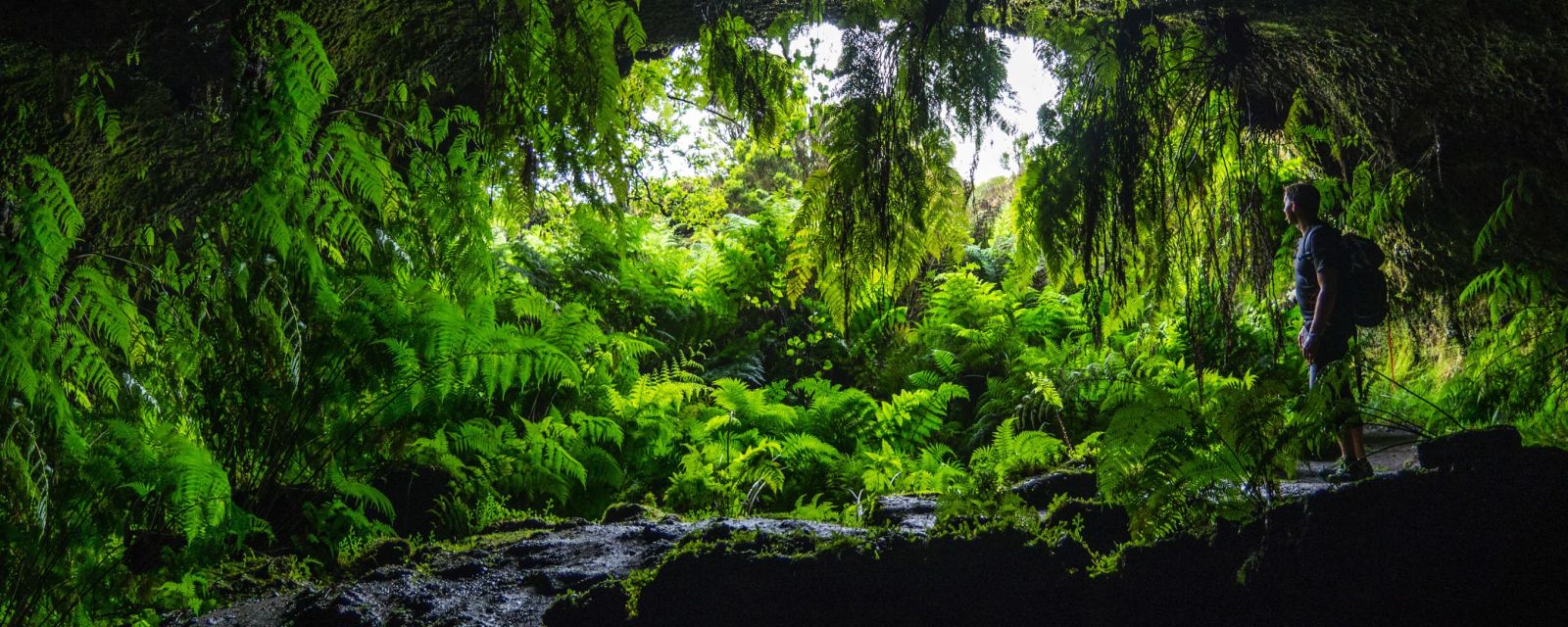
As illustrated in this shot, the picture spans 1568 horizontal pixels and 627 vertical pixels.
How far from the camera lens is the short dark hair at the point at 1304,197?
4.02 metres

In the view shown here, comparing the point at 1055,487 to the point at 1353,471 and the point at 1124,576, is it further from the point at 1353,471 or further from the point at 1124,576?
the point at 1124,576

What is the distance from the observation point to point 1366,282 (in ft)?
13.0

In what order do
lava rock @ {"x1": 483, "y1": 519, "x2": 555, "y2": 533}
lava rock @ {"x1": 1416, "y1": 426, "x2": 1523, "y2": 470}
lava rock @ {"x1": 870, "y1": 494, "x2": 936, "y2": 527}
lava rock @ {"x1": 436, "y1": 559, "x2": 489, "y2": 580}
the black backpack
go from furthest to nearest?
1. the black backpack
2. lava rock @ {"x1": 483, "y1": 519, "x2": 555, "y2": 533}
3. lava rock @ {"x1": 870, "y1": 494, "x2": 936, "y2": 527}
4. lava rock @ {"x1": 436, "y1": 559, "x2": 489, "y2": 580}
5. lava rock @ {"x1": 1416, "y1": 426, "x2": 1523, "y2": 470}

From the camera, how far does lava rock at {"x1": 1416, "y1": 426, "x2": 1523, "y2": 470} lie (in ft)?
7.43

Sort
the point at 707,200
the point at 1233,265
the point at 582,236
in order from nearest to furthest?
the point at 1233,265 → the point at 582,236 → the point at 707,200

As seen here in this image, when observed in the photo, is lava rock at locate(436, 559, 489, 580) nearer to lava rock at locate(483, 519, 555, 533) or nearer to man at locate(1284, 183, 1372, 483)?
lava rock at locate(483, 519, 555, 533)

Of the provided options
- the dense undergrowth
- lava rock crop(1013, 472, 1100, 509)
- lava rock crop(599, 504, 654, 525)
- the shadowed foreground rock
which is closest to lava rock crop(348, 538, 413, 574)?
the dense undergrowth

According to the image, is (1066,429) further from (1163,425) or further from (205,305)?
(205,305)

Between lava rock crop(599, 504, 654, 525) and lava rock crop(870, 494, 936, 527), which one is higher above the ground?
lava rock crop(599, 504, 654, 525)

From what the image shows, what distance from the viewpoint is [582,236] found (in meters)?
7.84

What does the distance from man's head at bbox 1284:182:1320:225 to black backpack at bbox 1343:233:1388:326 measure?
238mm

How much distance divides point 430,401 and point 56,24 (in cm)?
236

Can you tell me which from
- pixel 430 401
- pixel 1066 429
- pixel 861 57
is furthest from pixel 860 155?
pixel 1066 429

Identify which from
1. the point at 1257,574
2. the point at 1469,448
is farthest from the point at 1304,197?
the point at 1257,574
